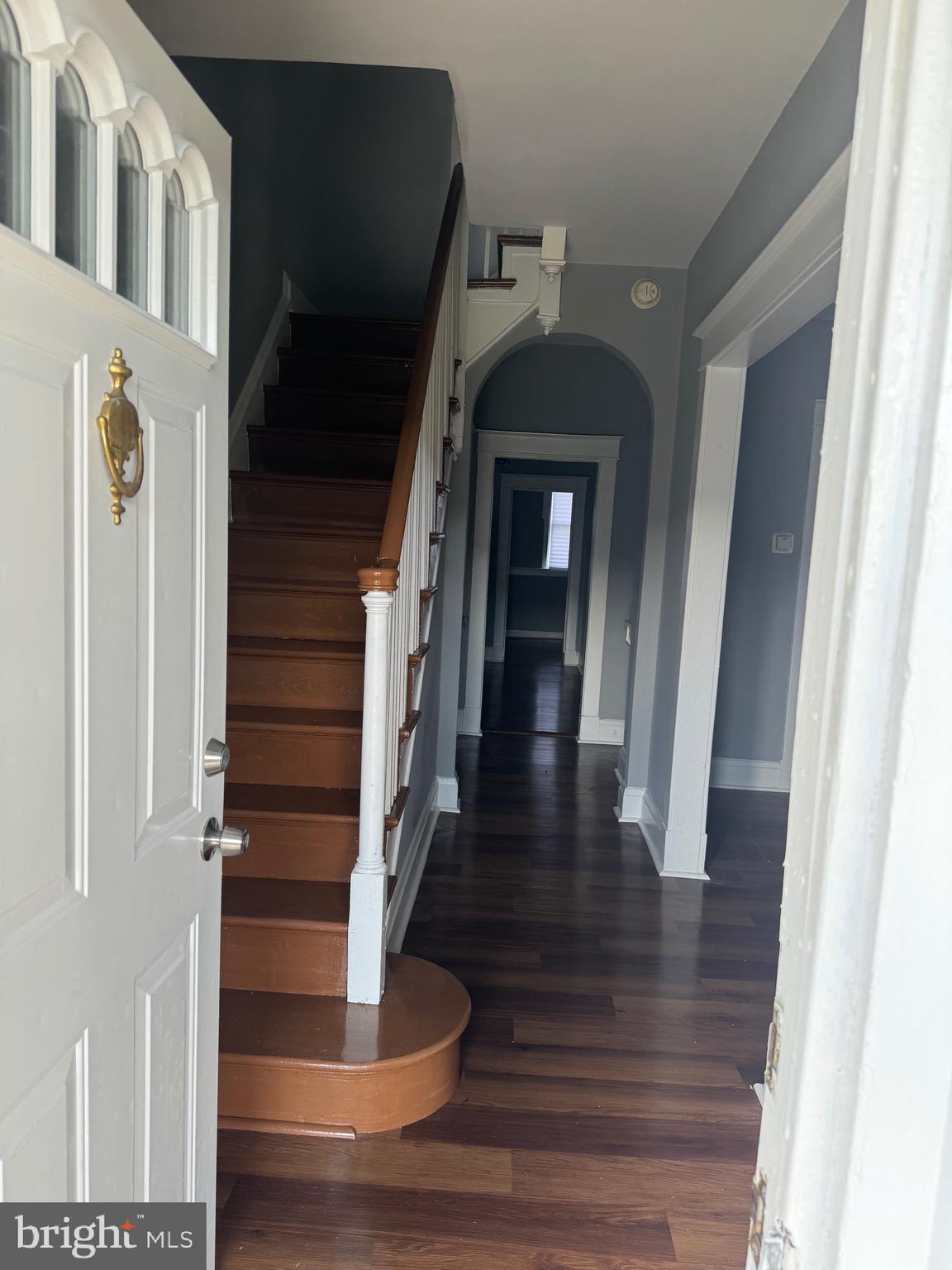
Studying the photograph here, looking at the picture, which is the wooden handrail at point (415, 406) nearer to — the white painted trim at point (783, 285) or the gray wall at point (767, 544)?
the white painted trim at point (783, 285)

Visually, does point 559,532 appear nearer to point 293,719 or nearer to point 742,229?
point 742,229

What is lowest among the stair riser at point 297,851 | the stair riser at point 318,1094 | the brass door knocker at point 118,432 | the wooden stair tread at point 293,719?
the stair riser at point 318,1094

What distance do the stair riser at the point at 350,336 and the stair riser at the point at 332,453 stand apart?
855 mm

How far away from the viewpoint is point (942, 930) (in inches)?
24.3

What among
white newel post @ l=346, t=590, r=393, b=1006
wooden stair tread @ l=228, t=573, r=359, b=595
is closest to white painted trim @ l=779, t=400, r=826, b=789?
wooden stair tread @ l=228, t=573, r=359, b=595

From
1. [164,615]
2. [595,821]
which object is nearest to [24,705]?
[164,615]

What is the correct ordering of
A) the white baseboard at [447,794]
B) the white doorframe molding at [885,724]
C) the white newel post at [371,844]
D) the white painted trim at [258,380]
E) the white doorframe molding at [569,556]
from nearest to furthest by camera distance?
the white doorframe molding at [885,724] → the white newel post at [371,844] → the white painted trim at [258,380] → the white baseboard at [447,794] → the white doorframe molding at [569,556]

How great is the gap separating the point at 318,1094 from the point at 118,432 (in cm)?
184

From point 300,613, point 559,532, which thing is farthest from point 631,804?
point 559,532

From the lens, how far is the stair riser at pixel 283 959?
254 cm

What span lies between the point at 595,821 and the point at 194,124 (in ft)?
13.9

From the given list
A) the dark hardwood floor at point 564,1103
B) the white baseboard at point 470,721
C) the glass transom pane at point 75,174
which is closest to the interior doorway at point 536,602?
the white baseboard at point 470,721

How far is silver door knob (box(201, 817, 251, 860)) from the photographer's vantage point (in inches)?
60.4

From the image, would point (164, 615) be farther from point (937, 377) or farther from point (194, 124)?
point (937, 377)
